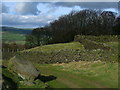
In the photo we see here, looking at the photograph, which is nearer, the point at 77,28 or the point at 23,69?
the point at 23,69

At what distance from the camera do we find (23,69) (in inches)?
743

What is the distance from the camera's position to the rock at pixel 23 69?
18625 mm

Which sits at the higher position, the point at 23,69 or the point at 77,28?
the point at 77,28

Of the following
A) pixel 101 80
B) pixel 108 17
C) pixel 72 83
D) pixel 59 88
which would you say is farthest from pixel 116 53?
pixel 108 17

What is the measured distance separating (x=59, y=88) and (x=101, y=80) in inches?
165

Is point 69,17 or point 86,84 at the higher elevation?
point 69,17

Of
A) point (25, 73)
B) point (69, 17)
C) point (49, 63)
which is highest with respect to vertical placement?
point (69, 17)

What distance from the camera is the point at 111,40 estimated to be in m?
56.8

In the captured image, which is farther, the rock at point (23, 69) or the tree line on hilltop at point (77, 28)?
the tree line on hilltop at point (77, 28)

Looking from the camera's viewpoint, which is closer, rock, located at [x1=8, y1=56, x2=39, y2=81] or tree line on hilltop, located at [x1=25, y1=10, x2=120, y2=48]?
rock, located at [x1=8, y1=56, x2=39, y2=81]

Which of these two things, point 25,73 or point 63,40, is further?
point 63,40

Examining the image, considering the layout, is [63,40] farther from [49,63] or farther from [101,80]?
[101,80]

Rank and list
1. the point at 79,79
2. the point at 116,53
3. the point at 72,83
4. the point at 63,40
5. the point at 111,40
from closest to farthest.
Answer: the point at 72,83, the point at 79,79, the point at 116,53, the point at 111,40, the point at 63,40

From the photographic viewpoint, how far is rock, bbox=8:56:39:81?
61.1 feet
